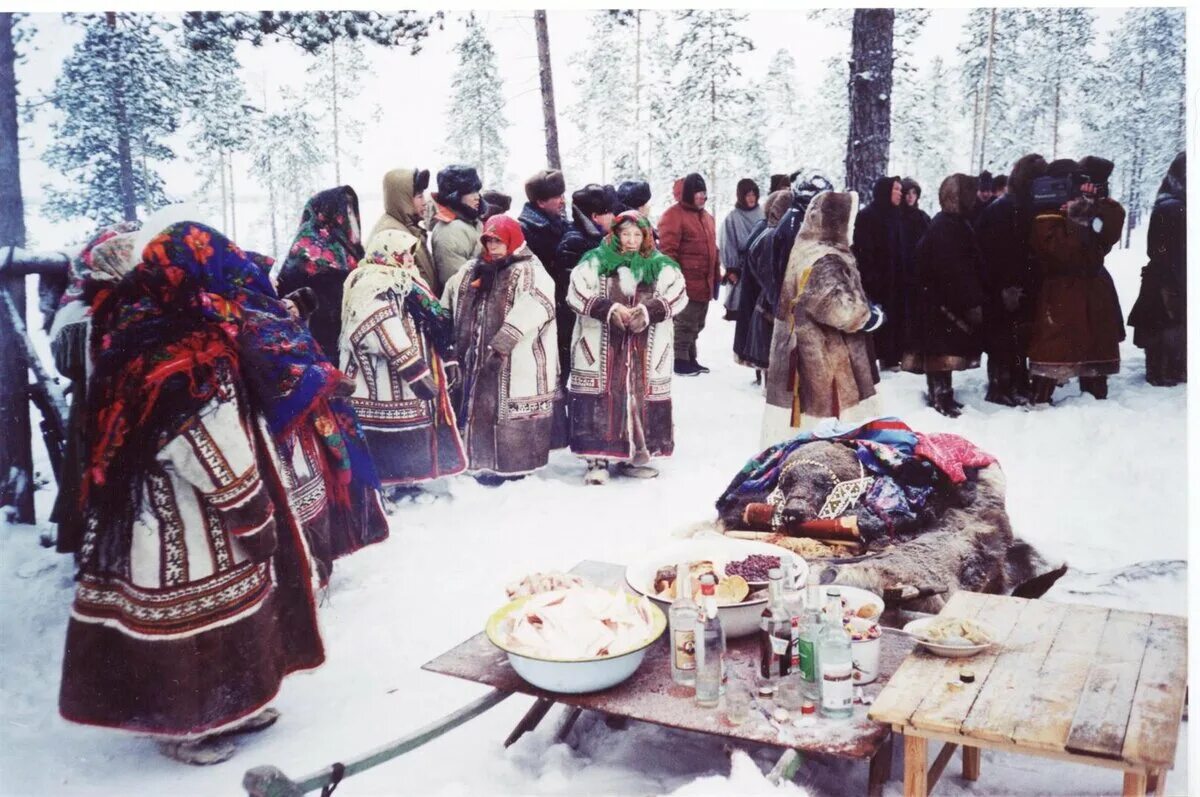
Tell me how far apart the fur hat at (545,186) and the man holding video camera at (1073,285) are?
1.90m

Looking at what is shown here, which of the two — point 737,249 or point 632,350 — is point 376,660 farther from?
point 737,249

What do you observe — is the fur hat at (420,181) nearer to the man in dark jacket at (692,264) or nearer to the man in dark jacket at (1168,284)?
the man in dark jacket at (1168,284)

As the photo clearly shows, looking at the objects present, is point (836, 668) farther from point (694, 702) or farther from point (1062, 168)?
point (1062, 168)

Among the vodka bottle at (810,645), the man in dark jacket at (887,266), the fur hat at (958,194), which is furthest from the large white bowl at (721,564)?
the man in dark jacket at (887,266)

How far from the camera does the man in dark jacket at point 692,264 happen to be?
236 inches

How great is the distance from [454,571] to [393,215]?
1.31 meters

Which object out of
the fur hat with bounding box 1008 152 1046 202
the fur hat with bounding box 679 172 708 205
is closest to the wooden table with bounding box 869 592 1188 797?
the fur hat with bounding box 1008 152 1046 202

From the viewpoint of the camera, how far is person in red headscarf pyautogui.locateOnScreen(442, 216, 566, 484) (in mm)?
4250

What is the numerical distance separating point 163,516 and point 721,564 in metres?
1.39

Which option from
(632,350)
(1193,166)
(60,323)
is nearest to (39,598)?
(60,323)

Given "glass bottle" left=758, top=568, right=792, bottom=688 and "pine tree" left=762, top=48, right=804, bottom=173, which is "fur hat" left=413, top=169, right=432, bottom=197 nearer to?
"pine tree" left=762, top=48, right=804, bottom=173

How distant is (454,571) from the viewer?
11.0 feet

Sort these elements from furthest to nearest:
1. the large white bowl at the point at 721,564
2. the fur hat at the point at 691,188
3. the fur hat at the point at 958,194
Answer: the fur hat at the point at 691,188 < the fur hat at the point at 958,194 < the large white bowl at the point at 721,564

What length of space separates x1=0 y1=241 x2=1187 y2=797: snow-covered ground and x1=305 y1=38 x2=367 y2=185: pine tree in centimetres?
134
